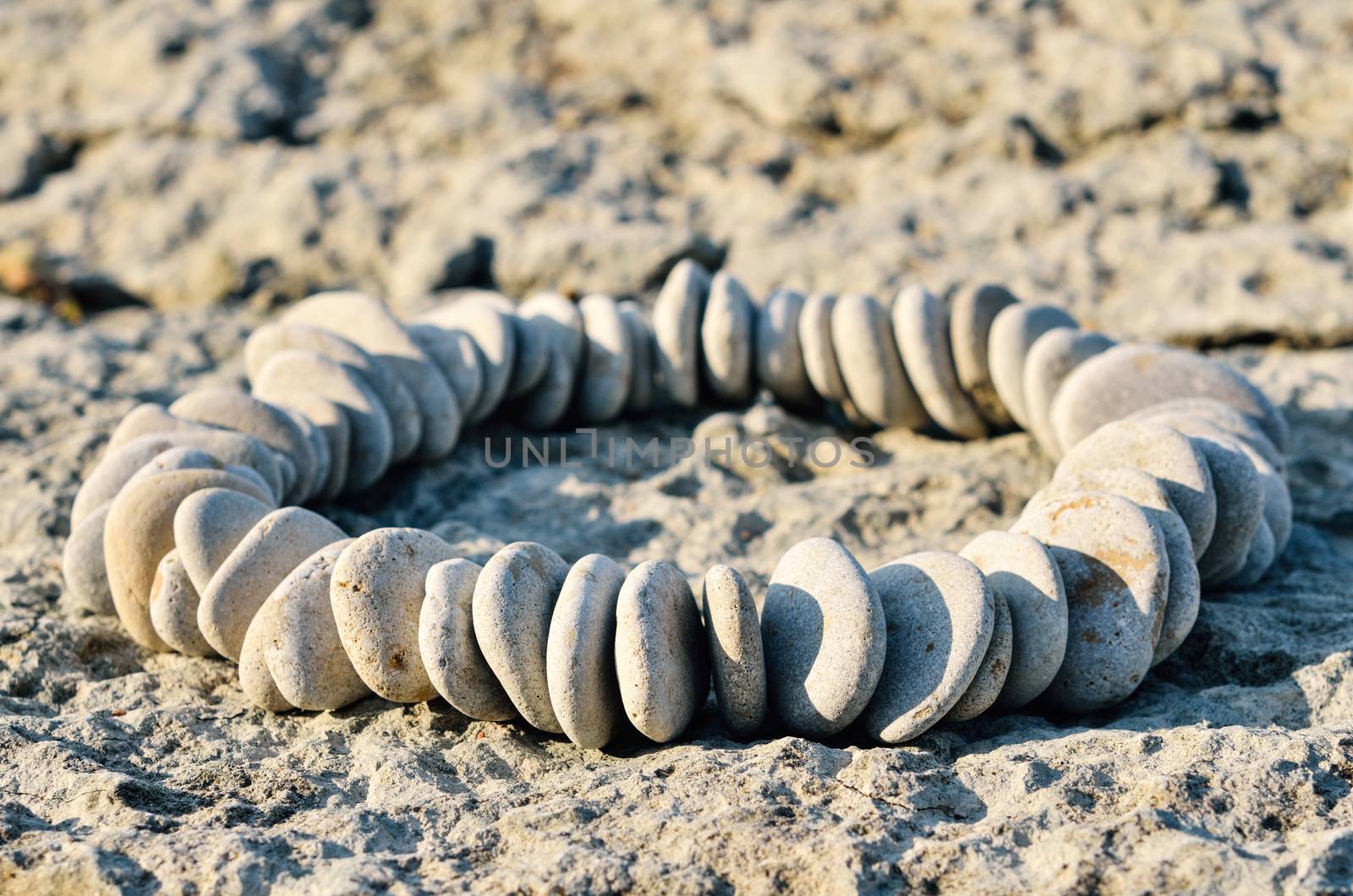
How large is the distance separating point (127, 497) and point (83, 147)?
327cm

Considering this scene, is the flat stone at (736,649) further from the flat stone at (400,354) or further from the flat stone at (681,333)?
the flat stone at (681,333)

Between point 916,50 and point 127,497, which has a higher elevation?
point 916,50

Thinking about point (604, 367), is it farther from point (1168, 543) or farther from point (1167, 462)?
point (1168, 543)

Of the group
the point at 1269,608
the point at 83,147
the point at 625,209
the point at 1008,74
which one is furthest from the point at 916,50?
the point at 83,147

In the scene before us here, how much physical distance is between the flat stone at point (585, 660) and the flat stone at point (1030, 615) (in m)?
0.72

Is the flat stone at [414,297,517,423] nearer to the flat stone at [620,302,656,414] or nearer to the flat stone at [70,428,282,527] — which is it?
the flat stone at [620,302,656,414]

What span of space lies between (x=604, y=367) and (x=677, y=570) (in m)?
1.56

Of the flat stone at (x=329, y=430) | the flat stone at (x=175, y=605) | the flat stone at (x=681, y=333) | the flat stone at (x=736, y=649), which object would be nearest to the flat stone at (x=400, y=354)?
the flat stone at (x=329, y=430)

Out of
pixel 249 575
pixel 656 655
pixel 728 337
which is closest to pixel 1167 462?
pixel 656 655

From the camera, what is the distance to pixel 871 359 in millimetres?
3738

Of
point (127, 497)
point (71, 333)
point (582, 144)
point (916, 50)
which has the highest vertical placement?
point (916, 50)

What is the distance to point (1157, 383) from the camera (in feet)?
10.8

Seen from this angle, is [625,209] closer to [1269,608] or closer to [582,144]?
[582,144]

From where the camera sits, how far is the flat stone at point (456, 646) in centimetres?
222
